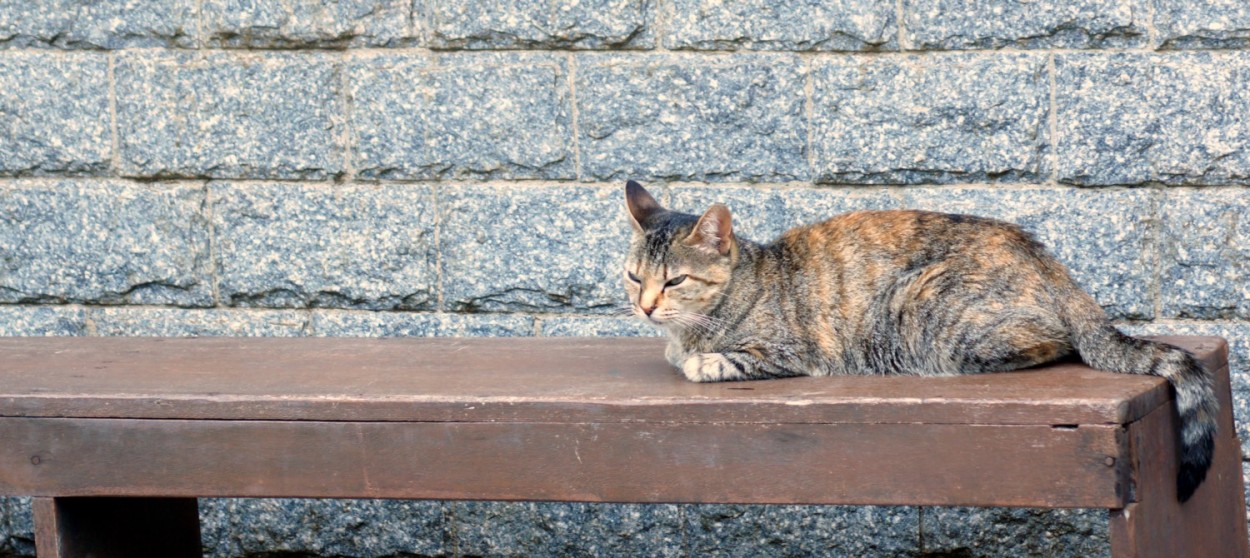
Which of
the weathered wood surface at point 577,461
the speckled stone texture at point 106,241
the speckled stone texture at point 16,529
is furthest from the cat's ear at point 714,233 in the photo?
the speckled stone texture at point 16,529

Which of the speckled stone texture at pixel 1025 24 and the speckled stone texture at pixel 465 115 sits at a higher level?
the speckled stone texture at pixel 1025 24

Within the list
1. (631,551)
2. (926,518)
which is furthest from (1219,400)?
(631,551)

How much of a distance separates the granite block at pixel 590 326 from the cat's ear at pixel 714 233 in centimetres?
113

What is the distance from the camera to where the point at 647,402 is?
3.01 meters

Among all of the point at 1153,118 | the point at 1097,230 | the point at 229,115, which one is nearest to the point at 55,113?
the point at 229,115

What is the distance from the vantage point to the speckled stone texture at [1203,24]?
408 cm

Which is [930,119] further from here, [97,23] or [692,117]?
[97,23]

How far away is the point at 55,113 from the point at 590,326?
190cm

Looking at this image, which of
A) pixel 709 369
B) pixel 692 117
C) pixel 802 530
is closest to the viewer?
pixel 709 369

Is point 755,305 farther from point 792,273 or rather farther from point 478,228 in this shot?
point 478,228

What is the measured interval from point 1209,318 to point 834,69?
1343mm

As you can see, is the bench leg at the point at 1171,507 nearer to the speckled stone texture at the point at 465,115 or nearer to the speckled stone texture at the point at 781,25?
the speckled stone texture at the point at 781,25

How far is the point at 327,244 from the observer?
460 cm

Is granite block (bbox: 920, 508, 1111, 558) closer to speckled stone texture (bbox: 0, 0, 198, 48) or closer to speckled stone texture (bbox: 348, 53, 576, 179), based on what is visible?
speckled stone texture (bbox: 348, 53, 576, 179)
